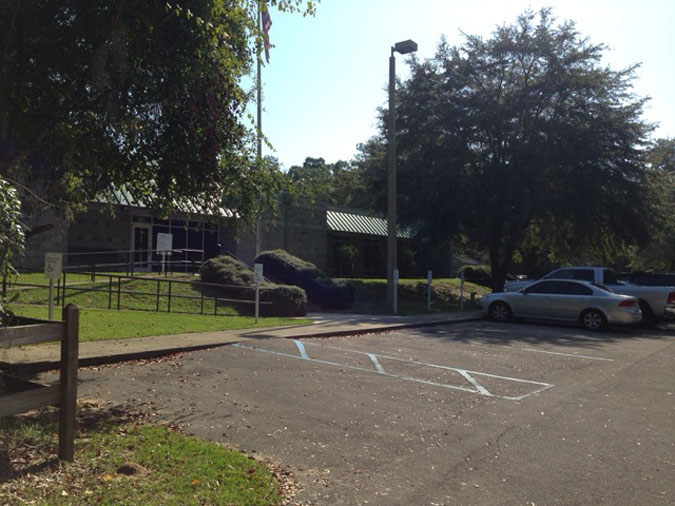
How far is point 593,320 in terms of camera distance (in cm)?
1748

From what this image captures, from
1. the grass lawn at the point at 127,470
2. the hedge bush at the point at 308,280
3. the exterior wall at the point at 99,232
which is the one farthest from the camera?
the exterior wall at the point at 99,232

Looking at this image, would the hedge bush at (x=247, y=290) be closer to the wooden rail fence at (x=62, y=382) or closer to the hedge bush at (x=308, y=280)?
the hedge bush at (x=308, y=280)

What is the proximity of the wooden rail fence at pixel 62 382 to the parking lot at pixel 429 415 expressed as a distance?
4.74 feet

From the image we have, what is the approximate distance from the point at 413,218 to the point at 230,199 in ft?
57.5

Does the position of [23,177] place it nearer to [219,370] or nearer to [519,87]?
[219,370]

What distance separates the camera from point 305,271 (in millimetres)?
22750

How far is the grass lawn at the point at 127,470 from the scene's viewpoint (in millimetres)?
4203

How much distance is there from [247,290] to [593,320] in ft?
36.2

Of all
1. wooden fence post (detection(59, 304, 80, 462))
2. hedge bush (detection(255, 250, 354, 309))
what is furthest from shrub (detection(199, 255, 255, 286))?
→ wooden fence post (detection(59, 304, 80, 462))

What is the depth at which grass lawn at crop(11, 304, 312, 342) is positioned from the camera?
11891 mm

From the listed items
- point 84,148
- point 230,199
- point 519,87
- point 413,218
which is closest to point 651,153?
point 519,87

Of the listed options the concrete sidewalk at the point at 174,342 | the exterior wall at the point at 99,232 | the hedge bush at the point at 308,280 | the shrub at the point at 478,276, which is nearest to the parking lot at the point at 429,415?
the concrete sidewalk at the point at 174,342

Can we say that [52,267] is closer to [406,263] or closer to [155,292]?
[155,292]

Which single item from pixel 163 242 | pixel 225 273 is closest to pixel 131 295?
pixel 225 273
